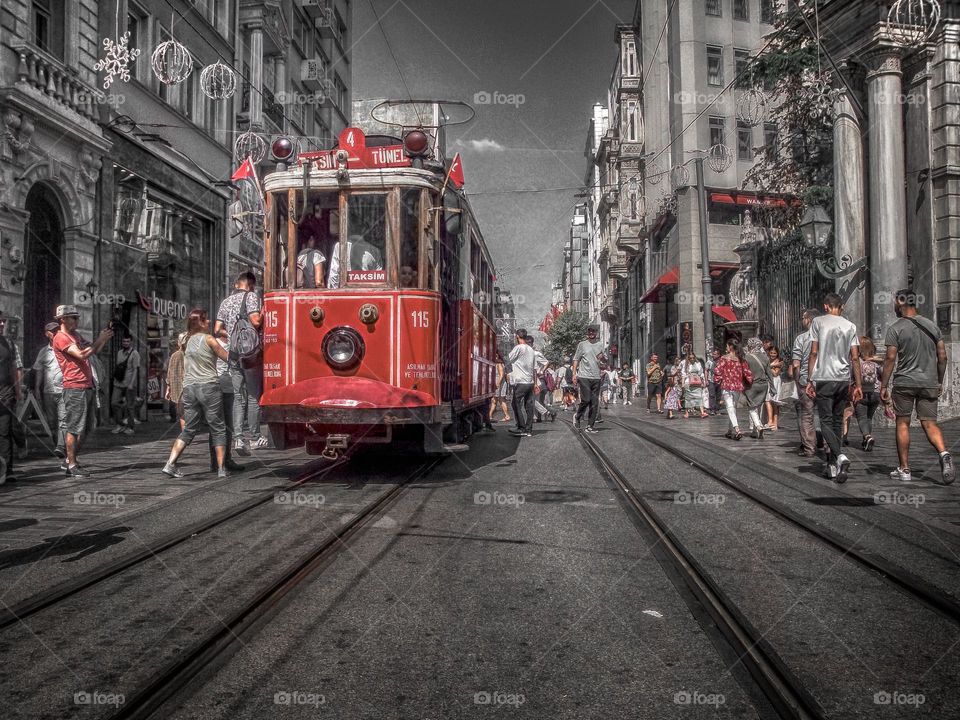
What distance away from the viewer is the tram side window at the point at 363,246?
7922 mm

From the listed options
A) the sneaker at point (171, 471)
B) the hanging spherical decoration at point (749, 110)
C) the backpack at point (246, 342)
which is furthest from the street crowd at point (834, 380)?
the hanging spherical decoration at point (749, 110)

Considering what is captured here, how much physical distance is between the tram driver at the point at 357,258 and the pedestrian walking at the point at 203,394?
4.57 feet

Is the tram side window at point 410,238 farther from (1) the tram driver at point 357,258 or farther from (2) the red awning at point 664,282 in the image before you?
(2) the red awning at point 664,282

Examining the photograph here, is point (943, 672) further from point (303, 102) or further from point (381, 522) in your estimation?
point (303, 102)

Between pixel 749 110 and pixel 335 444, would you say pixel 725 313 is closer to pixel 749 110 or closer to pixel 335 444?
pixel 749 110

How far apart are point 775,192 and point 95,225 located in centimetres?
1699

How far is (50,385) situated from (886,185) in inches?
591

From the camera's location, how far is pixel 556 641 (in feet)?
10.7

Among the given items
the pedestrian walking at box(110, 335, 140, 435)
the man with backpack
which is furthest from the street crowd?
the pedestrian walking at box(110, 335, 140, 435)

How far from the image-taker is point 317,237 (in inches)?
318

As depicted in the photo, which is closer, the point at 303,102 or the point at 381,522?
the point at 381,522

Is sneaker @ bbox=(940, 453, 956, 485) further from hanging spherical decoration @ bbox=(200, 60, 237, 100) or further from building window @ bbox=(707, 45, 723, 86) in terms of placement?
building window @ bbox=(707, 45, 723, 86)

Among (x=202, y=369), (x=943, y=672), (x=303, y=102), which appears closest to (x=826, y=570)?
(x=943, y=672)

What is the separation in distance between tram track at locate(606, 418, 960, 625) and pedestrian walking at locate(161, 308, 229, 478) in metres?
5.12
